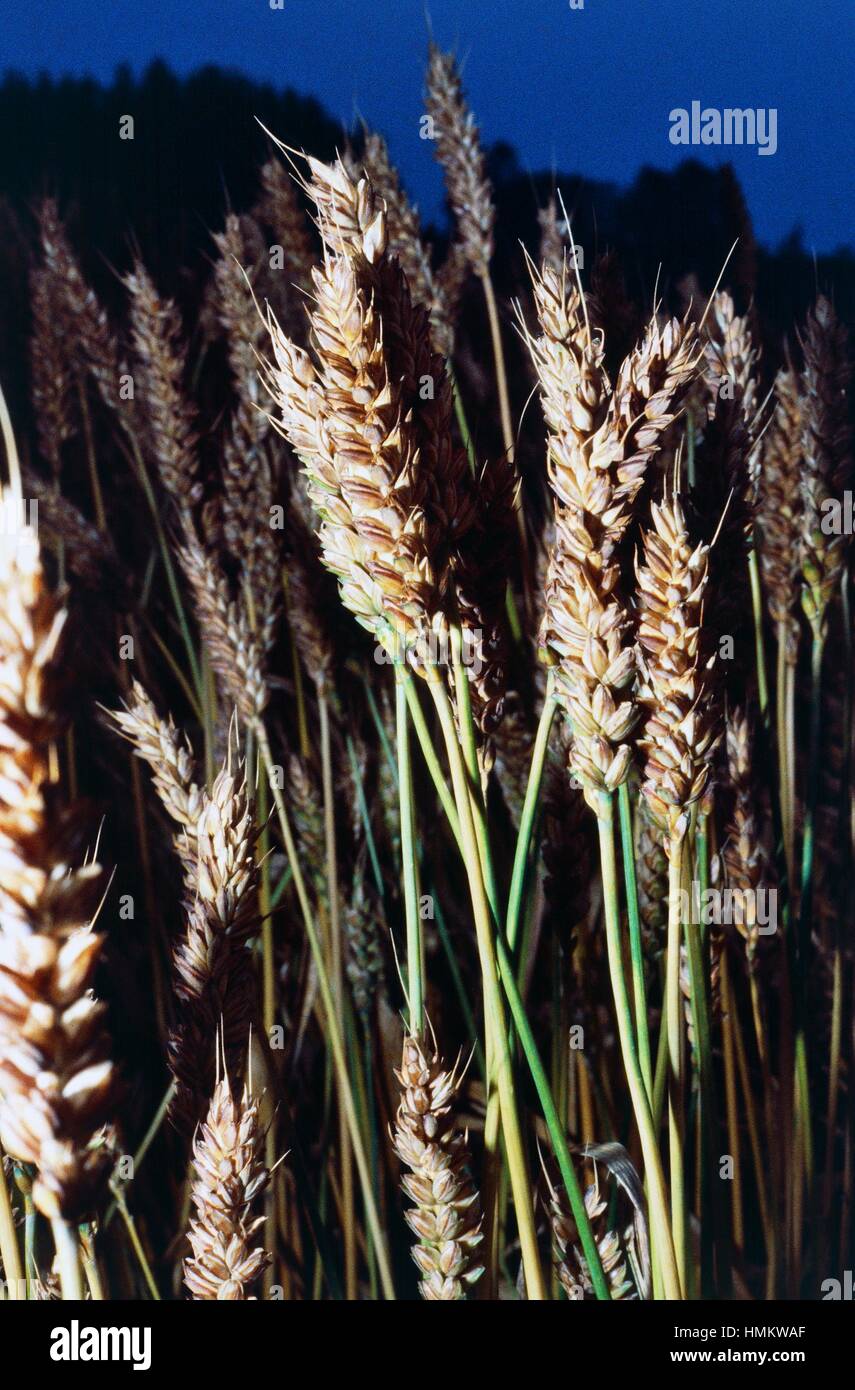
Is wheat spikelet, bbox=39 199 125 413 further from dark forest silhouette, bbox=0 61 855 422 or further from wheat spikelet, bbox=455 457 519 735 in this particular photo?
wheat spikelet, bbox=455 457 519 735

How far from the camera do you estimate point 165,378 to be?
3.01 ft

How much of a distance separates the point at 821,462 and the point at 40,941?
0.79m

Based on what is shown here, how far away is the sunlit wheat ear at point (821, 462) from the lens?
0.92 metres

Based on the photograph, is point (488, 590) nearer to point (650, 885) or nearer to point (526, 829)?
point (526, 829)

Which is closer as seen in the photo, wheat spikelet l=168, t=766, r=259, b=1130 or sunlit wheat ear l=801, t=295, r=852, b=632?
wheat spikelet l=168, t=766, r=259, b=1130

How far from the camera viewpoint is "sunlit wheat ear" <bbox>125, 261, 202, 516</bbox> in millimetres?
914

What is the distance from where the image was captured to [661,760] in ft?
2.21

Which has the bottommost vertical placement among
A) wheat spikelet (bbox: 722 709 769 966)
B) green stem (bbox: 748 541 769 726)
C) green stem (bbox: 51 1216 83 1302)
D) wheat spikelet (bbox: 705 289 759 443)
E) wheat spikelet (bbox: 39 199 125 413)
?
green stem (bbox: 51 1216 83 1302)

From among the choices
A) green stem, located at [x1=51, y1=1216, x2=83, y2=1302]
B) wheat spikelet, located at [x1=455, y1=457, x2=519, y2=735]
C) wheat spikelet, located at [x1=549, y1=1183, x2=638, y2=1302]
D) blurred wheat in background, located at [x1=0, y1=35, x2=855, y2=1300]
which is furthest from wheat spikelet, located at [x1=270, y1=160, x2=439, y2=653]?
wheat spikelet, located at [x1=549, y1=1183, x2=638, y2=1302]

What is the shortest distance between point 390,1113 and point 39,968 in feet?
1.78

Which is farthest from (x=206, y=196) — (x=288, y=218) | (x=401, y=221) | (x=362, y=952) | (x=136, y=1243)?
(x=136, y=1243)

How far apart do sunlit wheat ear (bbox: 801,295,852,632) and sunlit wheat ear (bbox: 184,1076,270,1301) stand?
26.2 inches

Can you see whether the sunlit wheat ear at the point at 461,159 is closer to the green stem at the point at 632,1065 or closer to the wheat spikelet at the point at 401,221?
the wheat spikelet at the point at 401,221

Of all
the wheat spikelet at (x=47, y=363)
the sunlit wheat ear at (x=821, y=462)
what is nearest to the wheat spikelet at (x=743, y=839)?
the sunlit wheat ear at (x=821, y=462)
